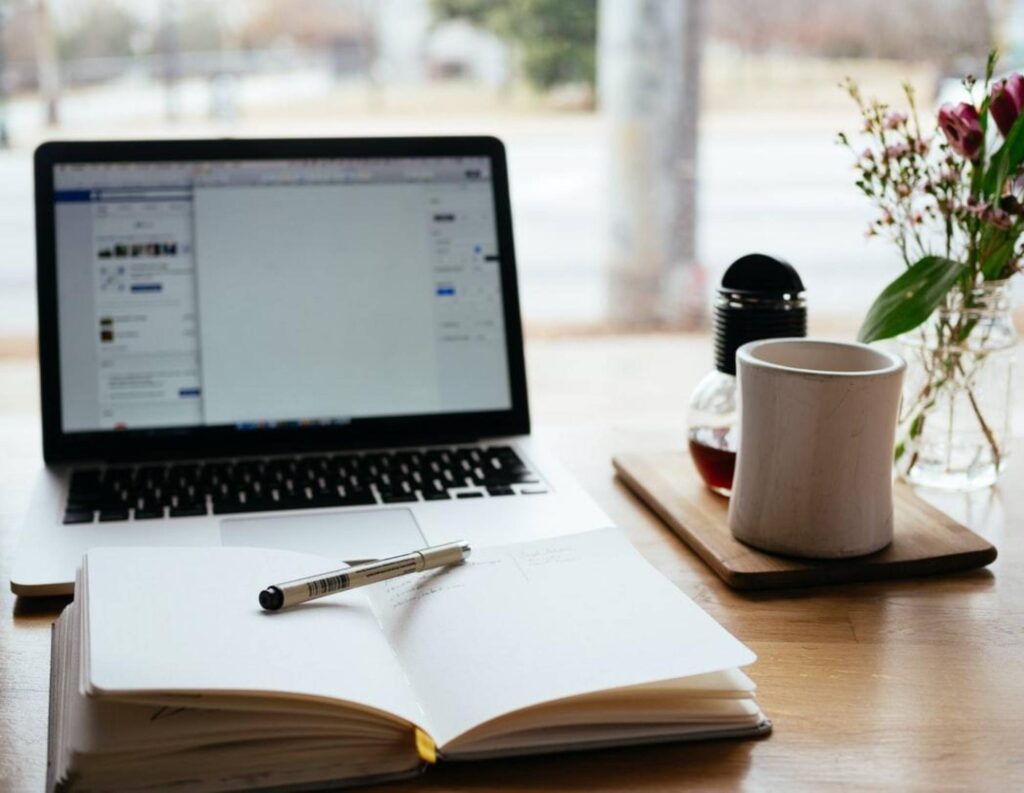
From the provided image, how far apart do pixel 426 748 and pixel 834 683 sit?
0.25 m

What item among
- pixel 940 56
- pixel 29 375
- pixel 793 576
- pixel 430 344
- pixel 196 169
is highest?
pixel 940 56

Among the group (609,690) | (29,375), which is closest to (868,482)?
(609,690)

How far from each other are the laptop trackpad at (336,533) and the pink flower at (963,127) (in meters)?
0.52

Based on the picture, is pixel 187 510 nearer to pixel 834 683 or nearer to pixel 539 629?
pixel 539 629

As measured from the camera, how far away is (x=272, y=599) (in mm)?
674

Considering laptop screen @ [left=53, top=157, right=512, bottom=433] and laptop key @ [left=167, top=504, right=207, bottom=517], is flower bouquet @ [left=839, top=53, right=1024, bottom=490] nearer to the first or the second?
laptop screen @ [left=53, top=157, right=512, bottom=433]

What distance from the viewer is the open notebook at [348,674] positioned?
58 cm

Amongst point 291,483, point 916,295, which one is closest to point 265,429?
point 291,483

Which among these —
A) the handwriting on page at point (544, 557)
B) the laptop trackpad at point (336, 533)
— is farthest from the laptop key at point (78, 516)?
the handwriting on page at point (544, 557)

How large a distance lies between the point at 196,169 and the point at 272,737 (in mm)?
650

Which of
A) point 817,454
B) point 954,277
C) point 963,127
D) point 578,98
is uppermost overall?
point 578,98

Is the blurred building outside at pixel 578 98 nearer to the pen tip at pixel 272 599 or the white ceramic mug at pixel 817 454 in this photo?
the white ceramic mug at pixel 817 454

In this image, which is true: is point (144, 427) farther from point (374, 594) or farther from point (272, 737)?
point (272, 737)

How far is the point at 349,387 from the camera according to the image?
3.61 ft
